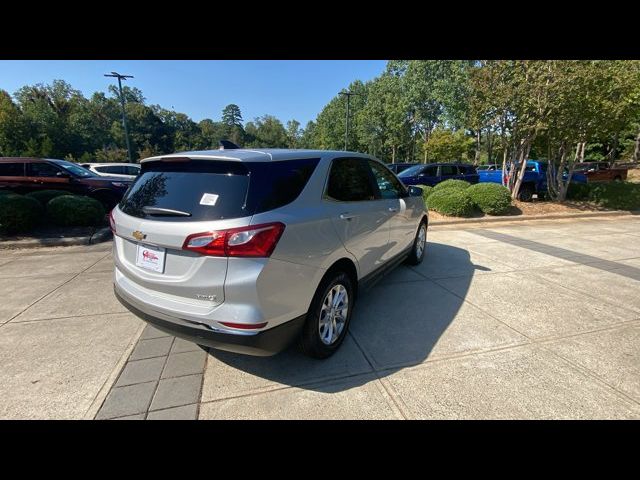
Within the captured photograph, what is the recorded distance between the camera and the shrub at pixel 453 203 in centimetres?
911

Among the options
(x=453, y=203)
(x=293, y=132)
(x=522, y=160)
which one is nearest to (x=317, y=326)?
(x=453, y=203)

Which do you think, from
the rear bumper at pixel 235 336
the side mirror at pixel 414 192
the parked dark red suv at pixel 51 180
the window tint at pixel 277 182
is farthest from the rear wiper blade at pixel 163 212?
Result: the parked dark red suv at pixel 51 180

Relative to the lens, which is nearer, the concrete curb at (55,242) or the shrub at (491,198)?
the concrete curb at (55,242)

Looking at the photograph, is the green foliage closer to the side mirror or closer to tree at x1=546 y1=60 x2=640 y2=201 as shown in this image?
tree at x1=546 y1=60 x2=640 y2=201

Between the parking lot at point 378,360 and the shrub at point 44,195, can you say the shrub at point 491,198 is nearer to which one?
the parking lot at point 378,360

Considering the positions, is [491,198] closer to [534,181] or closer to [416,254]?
[534,181]

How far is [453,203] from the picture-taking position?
9.11 meters

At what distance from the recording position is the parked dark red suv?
8.45m

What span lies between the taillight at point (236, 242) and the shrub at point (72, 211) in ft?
21.2

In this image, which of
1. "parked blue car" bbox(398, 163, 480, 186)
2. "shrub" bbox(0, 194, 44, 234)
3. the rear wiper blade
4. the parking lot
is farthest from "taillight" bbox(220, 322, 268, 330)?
"parked blue car" bbox(398, 163, 480, 186)

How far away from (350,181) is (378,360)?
1654 mm
